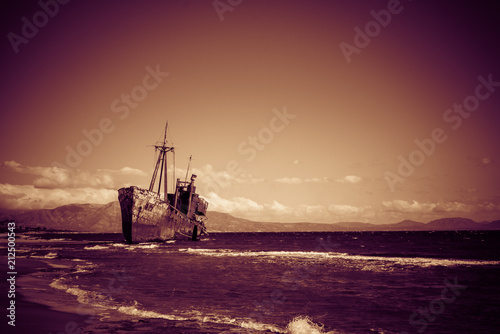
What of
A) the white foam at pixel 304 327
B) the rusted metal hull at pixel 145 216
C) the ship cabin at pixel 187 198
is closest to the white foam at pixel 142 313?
the white foam at pixel 304 327

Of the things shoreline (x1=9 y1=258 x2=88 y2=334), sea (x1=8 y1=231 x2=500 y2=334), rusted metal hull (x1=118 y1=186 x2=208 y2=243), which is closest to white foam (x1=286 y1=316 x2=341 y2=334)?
sea (x1=8 y1=231 x2=500 y2=334)

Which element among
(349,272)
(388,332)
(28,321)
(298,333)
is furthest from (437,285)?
(28,321)

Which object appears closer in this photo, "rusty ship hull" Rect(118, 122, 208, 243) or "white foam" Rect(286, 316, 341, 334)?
"white foam" Rect(286, 316, 341, 334)

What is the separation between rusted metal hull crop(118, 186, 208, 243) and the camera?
1812 inches

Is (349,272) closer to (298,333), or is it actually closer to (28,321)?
(298,333)

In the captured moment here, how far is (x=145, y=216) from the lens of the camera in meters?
48.6

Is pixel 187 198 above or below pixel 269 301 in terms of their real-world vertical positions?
above

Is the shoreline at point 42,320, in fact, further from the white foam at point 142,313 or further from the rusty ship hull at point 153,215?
the rusty ship hull at point 153,215

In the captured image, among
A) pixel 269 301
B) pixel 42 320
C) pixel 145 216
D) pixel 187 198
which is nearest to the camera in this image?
pixel 42 320

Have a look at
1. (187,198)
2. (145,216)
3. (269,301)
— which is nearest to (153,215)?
(145,216)

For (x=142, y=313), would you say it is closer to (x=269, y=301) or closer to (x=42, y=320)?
(x=42, y=320)

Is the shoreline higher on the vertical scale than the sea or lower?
higher

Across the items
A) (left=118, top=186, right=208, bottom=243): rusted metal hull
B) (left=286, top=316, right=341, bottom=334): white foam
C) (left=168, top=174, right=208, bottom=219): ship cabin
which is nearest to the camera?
(left=286, top=316, right=341, bottom=334): white foam

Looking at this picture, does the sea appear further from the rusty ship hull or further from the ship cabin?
the ship cabin
